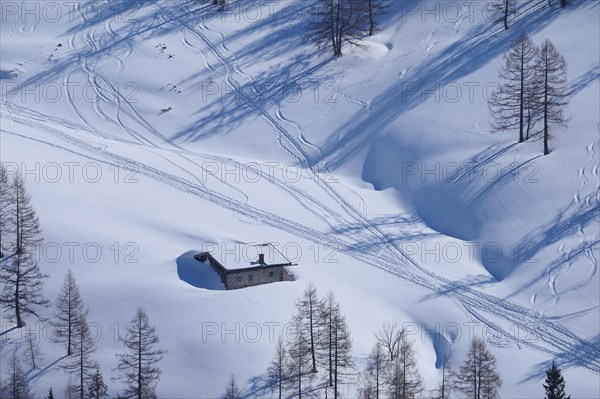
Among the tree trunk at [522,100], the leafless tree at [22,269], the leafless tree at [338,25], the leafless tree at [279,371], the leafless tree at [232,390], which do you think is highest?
the leafless tree at [338,25]

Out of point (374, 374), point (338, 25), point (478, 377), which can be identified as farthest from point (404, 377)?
point (338, 25)

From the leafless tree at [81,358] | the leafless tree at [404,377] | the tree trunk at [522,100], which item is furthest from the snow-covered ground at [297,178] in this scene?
the leafless tree at [404,377]

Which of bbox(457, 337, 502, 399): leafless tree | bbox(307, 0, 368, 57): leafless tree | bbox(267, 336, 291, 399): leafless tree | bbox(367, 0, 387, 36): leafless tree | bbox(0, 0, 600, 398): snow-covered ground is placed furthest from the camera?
bbox(367, 0, 387, 36): leafless tree

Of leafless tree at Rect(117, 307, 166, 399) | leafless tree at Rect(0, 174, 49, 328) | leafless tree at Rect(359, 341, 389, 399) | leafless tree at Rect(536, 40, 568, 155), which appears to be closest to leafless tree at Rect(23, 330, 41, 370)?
leafless tree at Rect(0, 174, 49, 328)

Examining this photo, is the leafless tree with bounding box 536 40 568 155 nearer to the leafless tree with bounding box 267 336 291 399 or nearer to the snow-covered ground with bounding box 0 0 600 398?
the snow-covered ground with bounding box 0 0 600 398

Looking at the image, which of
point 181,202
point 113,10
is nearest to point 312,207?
point 181,202

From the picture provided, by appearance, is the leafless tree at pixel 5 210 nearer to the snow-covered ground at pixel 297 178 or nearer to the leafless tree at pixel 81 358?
the snow-covered ground at pixel 297 178

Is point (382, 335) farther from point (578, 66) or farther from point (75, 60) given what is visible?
point (75, 60)

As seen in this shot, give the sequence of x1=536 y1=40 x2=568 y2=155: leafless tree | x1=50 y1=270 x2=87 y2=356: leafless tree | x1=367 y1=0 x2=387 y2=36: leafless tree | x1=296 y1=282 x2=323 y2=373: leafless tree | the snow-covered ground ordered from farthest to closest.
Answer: x1=367 y1=0 x2=387 y2=36: leafless tree
x1=536 y1=40 x2=568 y2=155: leafless tree
the snow-covered ground
x1=50 y1=270 x2=87 y2=356: leafless tree
x1=296 y1=282 x2=323 y2=373: leafless tree

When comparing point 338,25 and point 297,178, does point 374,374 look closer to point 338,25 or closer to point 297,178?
point 297,178
